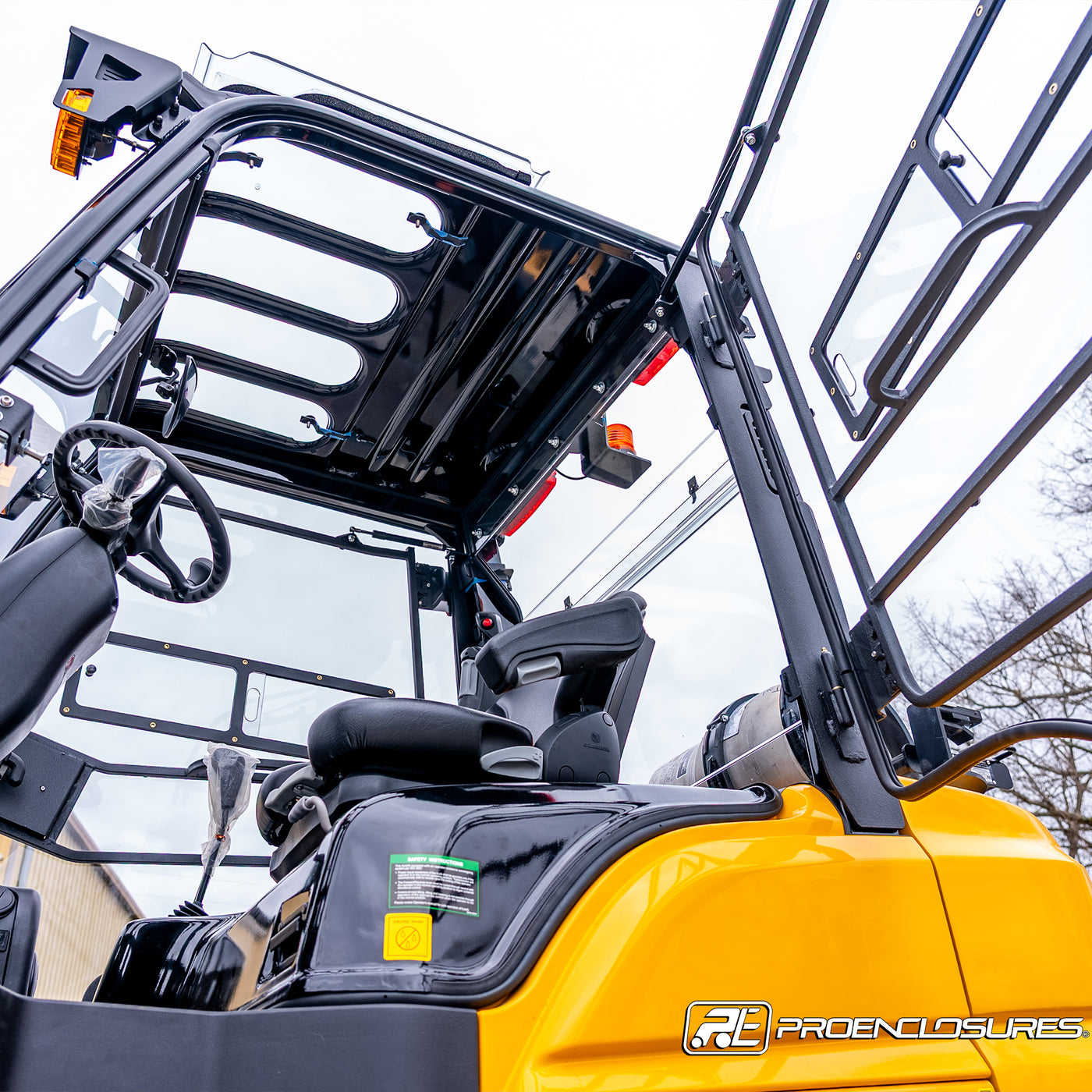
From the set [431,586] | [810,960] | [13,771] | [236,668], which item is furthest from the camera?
[431,586]

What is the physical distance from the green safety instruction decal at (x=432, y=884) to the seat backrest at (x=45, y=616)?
22.5 inches

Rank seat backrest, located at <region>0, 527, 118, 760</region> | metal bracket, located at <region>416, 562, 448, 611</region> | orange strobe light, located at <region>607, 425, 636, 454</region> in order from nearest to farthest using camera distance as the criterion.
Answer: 1. seat backrest, located at <region>0, 527, 118, 760</region>
2. orange strobe light, located at <region>607, 425, 636, 454</region>
3. metal bracket, located at <region>416, 562, 448, 611</region>

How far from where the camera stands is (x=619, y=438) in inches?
98.3

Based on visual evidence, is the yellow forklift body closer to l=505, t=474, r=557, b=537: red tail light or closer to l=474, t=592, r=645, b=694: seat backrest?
l=474, t=592, r=645, b=694: seat backrest

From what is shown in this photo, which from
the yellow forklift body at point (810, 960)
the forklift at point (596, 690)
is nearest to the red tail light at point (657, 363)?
the forklift at point (596, 690)

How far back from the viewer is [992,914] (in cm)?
150

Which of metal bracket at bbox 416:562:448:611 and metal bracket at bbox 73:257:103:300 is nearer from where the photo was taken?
metal bracket at bbox 73:257:103:300

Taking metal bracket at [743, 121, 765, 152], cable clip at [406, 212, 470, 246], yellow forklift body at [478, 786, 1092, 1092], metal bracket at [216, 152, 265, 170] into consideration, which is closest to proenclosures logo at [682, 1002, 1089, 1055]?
yellow forklift body at [478, 786, 1092, 1092]

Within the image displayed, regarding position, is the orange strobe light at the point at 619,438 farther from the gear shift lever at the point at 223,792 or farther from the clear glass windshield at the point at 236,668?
the gear shift lever at the point at 223,792

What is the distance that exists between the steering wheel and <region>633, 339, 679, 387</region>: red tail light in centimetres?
115

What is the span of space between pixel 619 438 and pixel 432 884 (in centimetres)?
145

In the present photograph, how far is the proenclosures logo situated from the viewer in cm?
129

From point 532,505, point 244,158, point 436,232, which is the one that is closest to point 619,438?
point 532,505

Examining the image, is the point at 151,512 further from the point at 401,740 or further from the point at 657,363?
the point at 657,363
